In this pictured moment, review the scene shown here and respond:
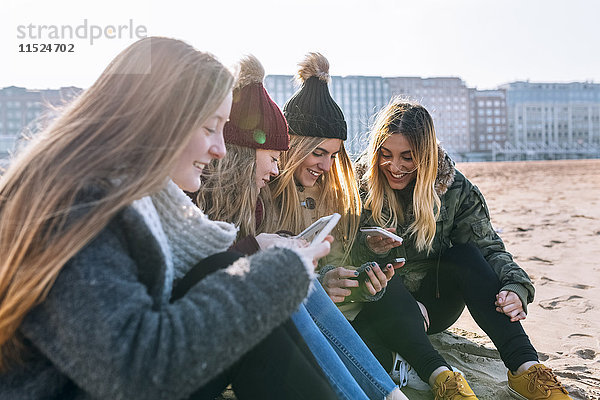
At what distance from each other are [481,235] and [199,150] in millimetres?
1734

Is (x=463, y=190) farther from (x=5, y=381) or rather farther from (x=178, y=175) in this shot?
(x=5, y=381)

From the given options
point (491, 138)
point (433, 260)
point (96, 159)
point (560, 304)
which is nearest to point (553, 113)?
point (491, 138)

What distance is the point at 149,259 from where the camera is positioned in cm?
104

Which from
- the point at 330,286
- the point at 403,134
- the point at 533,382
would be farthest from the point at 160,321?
the point at 403,134

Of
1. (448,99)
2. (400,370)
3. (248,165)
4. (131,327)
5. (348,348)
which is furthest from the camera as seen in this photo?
(448,99)

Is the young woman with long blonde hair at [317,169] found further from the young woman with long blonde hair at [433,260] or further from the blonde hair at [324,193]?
the young woman with long blonde hair at [433,260]

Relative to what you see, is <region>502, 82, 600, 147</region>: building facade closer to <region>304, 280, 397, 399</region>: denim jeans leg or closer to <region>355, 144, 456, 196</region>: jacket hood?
<region>355, 144, 456, 196</region>: jacket hood

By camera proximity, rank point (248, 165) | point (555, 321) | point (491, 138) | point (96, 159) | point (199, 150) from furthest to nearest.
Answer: point (491, 138), point (555, 321), point (248, 165), point (199, 150), point (96, 159)

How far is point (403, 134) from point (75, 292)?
205cm

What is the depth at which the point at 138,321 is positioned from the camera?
0.92 m

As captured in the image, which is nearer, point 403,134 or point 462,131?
point 403,134

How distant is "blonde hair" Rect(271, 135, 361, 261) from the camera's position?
2.55m

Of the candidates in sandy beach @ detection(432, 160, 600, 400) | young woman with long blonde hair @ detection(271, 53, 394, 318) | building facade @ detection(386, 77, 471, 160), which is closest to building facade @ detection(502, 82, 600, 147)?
building facade @ detection(386, 77, 471, 160)

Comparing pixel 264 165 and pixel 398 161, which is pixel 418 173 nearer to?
pixel 398 161
